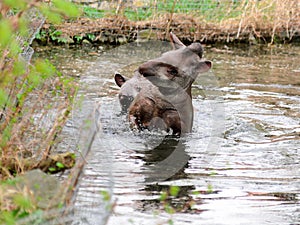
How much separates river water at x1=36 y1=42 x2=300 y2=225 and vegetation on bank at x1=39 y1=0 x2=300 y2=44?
7.74ft

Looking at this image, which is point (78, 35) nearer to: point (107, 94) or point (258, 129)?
point (107, 94)

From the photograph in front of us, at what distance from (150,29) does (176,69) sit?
7.45 metres

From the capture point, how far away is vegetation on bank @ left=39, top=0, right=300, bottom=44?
14367 millimetres

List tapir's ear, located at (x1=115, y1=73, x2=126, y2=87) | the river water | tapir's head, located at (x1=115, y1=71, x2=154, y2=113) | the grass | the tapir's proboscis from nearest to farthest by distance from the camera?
the river water, the tapir's proboscis, tapir's head, located at (x1=115, y1=71, x2=154, y2=113), tapir's ear, located at (x1=115, y1=73, x2=126, y2=87), the grass

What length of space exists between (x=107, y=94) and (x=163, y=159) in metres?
3.44

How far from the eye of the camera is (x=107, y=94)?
978 cm

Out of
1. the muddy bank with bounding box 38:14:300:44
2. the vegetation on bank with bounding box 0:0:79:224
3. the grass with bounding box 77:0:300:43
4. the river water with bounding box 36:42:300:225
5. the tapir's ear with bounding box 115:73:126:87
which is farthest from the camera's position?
the grass with bounding box 77:0:300:43

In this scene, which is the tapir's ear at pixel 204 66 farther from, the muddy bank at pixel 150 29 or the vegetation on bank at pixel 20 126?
the muddy bank at pixel 150 29

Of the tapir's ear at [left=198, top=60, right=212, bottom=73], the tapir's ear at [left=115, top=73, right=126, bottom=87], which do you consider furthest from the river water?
the tapir's ear at [left=198, top=60, right=212, bottom=73]

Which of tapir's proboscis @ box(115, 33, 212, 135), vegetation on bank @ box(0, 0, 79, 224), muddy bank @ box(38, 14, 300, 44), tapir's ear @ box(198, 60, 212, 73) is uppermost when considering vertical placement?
vegetation on bank @ box(0, 0, 79, 224)

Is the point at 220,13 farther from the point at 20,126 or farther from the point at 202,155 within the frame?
the point at 20,126

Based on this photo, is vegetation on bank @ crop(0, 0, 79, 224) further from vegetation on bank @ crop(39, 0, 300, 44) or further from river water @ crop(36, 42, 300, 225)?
vegetation on bank @ crop(39, 0, 300, 44)

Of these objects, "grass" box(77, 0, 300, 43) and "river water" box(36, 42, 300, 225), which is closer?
"river water" box(36, 42, 300, 225)

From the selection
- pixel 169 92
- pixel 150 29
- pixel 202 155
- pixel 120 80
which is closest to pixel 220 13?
pixel 150 29
